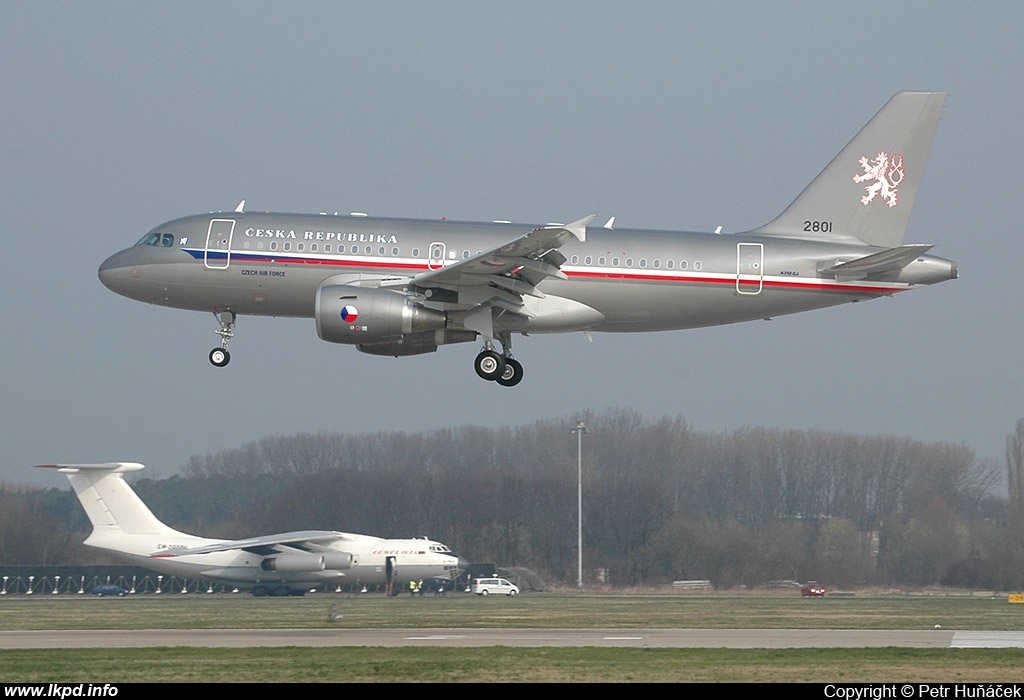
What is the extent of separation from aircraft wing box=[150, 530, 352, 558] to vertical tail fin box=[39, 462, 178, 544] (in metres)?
1.74

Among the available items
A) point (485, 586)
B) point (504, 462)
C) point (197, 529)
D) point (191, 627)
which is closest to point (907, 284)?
point (191, 627)

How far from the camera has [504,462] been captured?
266 feet

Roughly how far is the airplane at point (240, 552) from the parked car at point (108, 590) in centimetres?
369

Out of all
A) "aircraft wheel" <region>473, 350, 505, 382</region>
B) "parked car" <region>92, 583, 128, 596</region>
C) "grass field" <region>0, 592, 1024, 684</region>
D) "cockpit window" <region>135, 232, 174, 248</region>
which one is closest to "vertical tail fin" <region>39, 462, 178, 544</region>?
"parked car" <region>92, 583, 128, 596</region>

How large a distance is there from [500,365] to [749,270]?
721cm

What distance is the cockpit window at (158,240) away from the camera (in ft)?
119

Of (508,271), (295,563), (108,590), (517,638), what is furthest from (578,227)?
(108,590)

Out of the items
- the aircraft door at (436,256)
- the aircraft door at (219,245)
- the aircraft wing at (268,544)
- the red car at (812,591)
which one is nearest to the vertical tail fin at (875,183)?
the aircraft door at (436,256)

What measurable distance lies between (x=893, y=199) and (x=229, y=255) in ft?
61.3

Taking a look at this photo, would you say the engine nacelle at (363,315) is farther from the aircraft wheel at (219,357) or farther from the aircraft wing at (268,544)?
the aircraft wing at (268,544)

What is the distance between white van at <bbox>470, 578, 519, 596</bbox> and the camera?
2530 inches

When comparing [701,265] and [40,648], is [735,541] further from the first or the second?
[40,648]

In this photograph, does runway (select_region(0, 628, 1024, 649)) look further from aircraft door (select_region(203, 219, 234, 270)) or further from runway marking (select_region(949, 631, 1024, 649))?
aircraft door (select_region(203, 219, 234, 270))

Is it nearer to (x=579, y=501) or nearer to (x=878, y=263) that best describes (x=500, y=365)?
(x=878, y=263)
